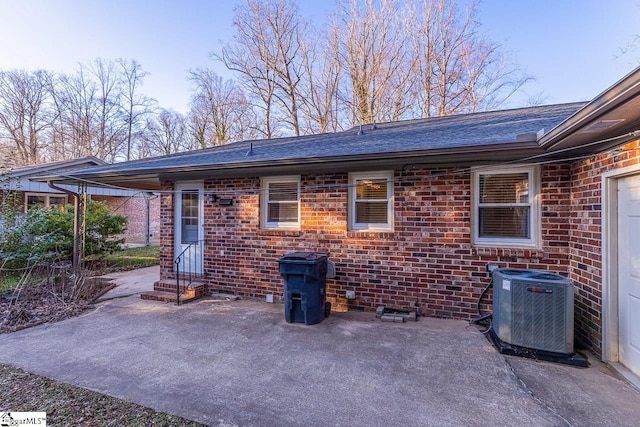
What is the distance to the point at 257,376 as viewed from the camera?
3131 millimetres

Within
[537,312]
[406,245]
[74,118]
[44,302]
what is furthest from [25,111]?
[537,312]

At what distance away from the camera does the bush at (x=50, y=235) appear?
21.3 ft

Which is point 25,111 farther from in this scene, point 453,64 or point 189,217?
point 453,64

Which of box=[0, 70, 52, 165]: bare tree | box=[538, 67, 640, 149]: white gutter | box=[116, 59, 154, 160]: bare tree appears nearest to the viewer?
box=[538, 67, 640, 149]: white gutter

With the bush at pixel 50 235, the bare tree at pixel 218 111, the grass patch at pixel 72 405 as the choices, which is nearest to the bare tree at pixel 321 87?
the bare tree at pixel 218 111

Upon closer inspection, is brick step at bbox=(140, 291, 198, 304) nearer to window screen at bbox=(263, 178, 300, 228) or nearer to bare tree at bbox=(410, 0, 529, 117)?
window screen at bbox=(263, 178, 300, 228)

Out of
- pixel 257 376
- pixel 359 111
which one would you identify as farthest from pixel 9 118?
pixel 257 376

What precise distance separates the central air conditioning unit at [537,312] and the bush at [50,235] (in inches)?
323

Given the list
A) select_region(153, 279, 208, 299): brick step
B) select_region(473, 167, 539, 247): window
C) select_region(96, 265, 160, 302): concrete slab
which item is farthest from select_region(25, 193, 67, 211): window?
select_region(473, 167, 539, 247): window

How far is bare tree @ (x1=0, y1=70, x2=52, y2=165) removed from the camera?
65.2 feet

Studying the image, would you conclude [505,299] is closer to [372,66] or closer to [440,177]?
[440,177]

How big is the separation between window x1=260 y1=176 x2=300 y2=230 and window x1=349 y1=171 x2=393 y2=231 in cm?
104

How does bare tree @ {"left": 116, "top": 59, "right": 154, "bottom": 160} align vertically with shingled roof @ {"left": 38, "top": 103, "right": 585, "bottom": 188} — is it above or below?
above

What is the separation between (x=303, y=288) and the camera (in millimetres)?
4648
